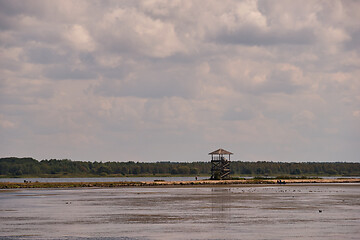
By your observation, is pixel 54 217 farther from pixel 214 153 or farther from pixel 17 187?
pixel 214 153

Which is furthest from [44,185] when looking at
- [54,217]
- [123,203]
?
[54,217]

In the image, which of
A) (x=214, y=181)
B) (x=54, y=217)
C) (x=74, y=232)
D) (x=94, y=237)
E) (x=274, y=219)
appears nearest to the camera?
(x=94, y=237)

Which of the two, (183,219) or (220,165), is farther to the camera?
(220,165)

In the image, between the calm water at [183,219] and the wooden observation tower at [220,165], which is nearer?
the calm water at [183,219]

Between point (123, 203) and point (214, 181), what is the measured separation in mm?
54046

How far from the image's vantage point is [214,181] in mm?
115688

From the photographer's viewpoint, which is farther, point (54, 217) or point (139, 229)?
→ point (54, 217)

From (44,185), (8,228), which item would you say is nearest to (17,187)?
(44,185)

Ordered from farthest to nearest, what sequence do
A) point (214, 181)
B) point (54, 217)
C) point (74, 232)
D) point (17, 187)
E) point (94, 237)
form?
point (214, 181)
point (17, 187)
point (54, 217)
point (74, 232)
point (94, 237)

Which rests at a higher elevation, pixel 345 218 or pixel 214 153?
pixel 214 153

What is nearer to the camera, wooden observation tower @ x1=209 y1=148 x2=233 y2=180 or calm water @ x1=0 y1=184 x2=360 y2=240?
calm water @ x1=0 y1=184 x2=360 y2=240

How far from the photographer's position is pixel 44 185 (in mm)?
106625

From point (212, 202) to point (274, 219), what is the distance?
56.3 ft

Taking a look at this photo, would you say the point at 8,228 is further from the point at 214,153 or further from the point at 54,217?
the point at 214,153
